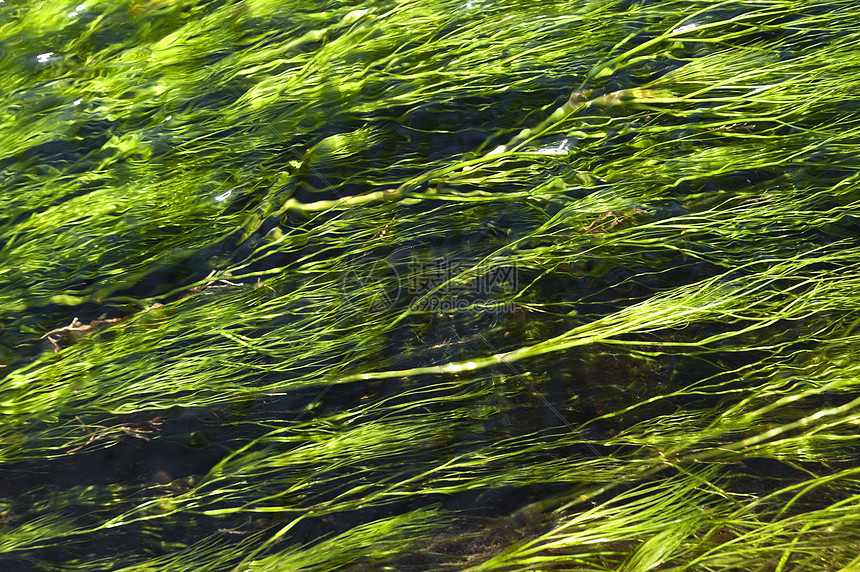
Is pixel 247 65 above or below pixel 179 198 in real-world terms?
above

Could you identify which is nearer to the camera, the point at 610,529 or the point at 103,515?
the point at 610,529

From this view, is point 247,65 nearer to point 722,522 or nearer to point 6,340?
point 6,340

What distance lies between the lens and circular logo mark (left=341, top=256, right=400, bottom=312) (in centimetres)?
165

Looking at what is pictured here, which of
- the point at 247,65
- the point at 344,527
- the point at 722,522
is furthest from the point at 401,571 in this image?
the point at 247,65

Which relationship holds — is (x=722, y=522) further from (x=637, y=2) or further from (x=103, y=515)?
(x=103, y=515)

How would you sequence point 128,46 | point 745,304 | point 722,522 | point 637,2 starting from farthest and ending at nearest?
point 128,46 → point 637,2 → point 745,304 → point 722,522

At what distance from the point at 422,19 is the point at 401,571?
1.67m

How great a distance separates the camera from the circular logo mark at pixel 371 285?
1653 millimetres

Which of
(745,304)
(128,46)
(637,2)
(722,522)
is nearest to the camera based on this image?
(722,522)

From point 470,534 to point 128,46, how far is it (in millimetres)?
1944

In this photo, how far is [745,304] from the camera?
1.56m

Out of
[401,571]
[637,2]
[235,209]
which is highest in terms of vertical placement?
[637,2]

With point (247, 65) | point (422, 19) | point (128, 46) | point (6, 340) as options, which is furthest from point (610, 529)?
point (128, 46)

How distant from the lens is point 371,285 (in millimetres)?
1665
